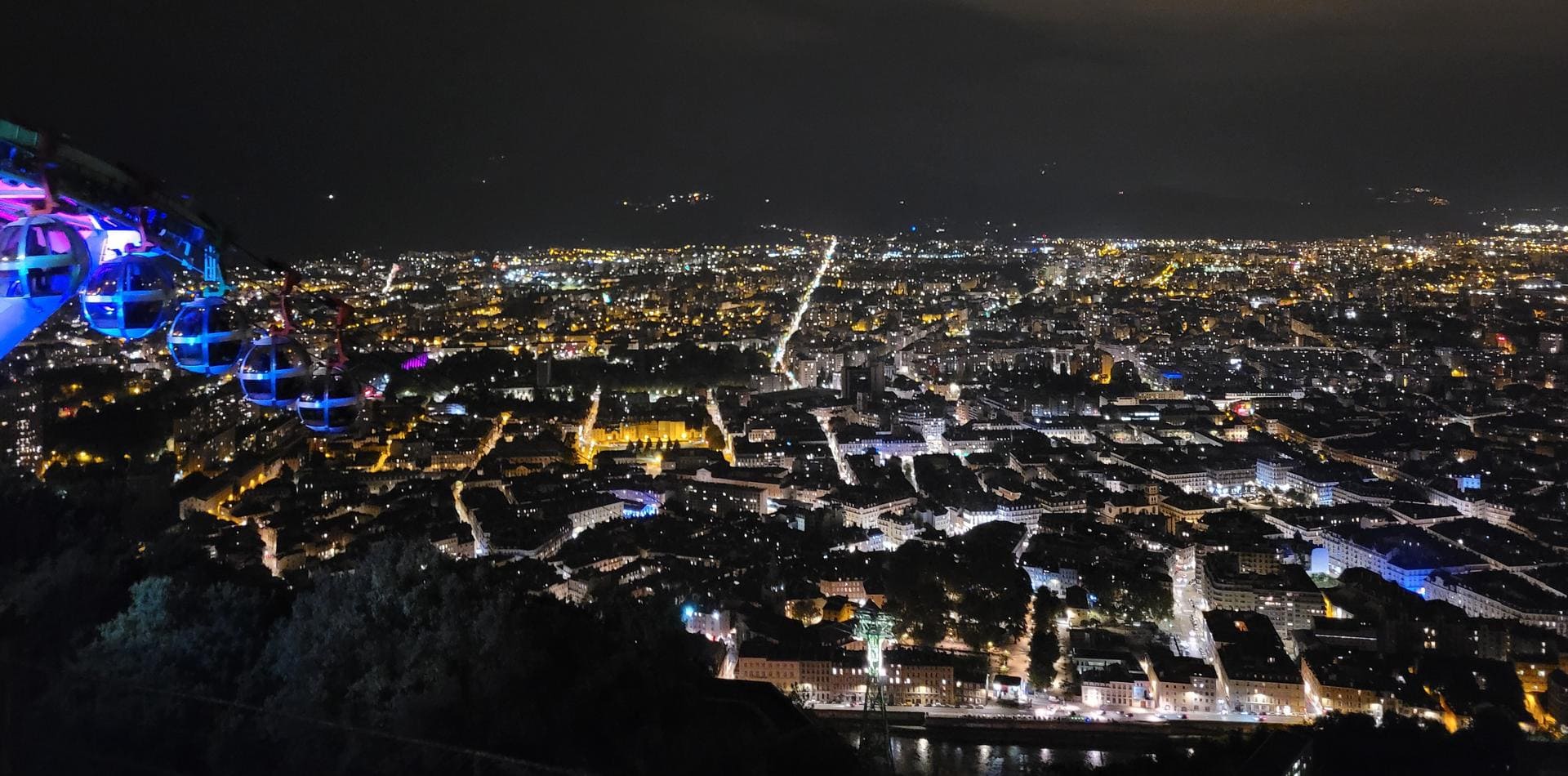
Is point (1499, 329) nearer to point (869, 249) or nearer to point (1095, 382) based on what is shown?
point (1095, 382)

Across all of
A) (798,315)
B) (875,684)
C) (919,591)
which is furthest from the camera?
(798,315)

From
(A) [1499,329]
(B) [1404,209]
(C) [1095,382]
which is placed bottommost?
(C) [1095,382]

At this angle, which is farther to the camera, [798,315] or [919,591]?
[798,315]

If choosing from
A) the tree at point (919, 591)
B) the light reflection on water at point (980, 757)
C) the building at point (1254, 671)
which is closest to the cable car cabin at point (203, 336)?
the light reflection on water at point (980, 757)

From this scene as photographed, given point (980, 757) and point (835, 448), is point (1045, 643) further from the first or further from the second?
point (835, 448)

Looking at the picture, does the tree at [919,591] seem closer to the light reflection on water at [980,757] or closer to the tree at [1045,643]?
the tree at [1045,643]

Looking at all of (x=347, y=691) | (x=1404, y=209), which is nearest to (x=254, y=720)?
(x=347, y=691)

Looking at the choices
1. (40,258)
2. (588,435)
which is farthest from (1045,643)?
(588,435)
